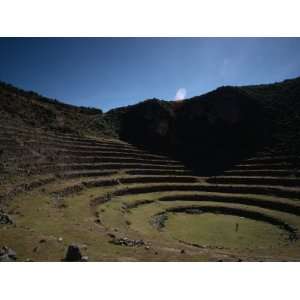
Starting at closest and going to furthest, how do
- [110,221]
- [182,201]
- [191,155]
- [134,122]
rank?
1. [110,221]
2. [182,201]
3. [191,155]
4. [134,122]

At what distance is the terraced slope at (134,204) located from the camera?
46.1 ft

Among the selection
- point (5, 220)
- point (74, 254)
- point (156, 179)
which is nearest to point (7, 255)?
point (74, 254)

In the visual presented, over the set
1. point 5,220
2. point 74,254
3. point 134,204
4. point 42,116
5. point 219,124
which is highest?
point 42,116

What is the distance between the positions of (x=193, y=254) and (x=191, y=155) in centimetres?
3931

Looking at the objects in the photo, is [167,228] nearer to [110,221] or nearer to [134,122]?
[110,221]

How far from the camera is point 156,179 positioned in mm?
36594

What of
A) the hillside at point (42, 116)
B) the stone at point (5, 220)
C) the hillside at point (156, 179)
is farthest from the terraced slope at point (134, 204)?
the hillside at point (42, 116)

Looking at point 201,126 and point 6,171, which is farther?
point 201,126

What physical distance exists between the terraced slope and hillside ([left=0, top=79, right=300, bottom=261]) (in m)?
0.11

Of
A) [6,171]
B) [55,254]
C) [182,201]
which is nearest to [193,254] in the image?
[55,254]

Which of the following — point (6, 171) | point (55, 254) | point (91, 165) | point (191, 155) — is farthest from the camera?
point (191, 155)

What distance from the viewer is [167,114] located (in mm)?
60531

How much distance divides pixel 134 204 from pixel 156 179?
934 cm

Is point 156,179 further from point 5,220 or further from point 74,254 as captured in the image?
point 74,254
